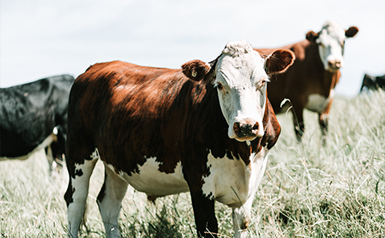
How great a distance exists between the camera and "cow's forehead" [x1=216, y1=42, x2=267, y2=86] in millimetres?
2432

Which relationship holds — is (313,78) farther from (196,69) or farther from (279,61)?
(196,69)

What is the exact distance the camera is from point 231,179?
272 centimetres

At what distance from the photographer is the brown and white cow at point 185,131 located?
8.14ft

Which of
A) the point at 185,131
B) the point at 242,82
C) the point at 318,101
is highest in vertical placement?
the point at 242,82

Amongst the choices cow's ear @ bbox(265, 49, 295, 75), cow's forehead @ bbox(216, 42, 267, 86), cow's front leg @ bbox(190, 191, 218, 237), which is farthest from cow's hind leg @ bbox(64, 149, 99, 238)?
cow's ear @ bbox(265, 49, 295, 75)

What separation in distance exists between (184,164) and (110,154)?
91 cm

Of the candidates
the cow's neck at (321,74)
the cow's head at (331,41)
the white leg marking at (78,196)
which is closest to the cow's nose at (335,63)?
the cow's head at (331,41)

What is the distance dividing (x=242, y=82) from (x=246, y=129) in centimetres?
34

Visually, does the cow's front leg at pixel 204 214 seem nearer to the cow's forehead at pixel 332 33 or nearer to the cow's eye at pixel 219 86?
the cow's eye at pixel 219 86

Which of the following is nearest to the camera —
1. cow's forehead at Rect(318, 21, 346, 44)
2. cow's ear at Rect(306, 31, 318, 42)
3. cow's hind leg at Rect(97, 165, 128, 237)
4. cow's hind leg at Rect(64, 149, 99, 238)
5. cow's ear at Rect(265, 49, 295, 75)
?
cow's ear at Rect(265, 49, 295, 75)

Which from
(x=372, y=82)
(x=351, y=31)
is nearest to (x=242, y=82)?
(x=351, y=31)

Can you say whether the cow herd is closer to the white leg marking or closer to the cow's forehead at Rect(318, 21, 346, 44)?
the white leg marking

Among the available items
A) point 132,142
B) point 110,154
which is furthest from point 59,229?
point 132,142

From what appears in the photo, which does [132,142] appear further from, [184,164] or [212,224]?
[212,224]
